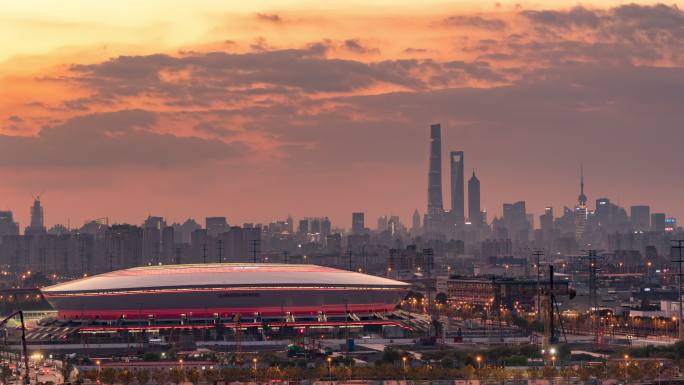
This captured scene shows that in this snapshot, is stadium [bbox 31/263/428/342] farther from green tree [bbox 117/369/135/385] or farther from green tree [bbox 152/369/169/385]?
green tree [bbox 117/369/135/385]

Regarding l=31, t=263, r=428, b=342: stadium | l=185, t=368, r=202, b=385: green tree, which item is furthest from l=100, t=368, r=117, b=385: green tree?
l=31, t=263, r=428, b=342: stadium

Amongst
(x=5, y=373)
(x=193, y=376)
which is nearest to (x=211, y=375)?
(x=193, y=376)

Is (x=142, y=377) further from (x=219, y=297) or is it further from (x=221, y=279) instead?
(x=221, y=279)

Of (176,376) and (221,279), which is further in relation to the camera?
(221,279)

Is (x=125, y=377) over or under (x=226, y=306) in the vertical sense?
under

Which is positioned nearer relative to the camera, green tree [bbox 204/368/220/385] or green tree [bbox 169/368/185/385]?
green tree [bbox 169/368/185/385]

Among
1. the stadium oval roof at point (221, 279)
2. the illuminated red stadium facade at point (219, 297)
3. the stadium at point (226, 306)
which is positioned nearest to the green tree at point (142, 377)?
the stadium at point (226, 306)

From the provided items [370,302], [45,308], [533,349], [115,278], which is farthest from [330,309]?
[45,308]
